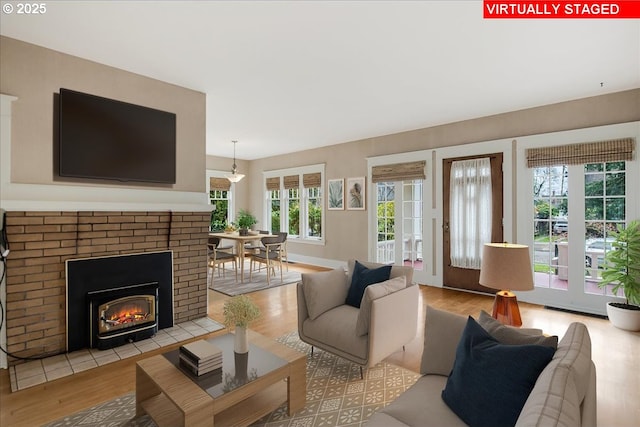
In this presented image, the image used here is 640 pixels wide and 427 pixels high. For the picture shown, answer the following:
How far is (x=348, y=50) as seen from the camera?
2975mm

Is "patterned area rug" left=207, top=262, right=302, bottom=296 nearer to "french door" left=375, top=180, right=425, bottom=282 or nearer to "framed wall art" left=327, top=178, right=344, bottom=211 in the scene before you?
"framed wall art" left=327, top=178, right=344, bottom=211

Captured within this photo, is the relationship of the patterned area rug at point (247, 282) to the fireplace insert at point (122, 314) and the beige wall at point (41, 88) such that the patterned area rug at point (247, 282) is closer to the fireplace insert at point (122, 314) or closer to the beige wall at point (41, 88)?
the fireplace insert at point (122, 314)

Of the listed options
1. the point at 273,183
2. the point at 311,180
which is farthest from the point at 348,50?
the point at 273,183

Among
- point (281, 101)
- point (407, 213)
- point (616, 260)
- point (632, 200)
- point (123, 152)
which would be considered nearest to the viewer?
point (123, 152)

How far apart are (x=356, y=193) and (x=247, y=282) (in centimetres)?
276

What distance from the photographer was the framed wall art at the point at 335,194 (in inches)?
273

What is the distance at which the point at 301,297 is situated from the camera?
2818 mm

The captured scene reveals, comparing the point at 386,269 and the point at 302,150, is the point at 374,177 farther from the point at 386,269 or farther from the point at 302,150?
the point at 386,269

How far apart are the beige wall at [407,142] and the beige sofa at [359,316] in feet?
9.90

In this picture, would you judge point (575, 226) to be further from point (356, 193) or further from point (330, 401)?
point (330, 401)

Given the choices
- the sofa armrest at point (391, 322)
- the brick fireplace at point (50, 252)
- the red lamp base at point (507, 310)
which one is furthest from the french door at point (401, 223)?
the brick fireplace at point (50, 252)

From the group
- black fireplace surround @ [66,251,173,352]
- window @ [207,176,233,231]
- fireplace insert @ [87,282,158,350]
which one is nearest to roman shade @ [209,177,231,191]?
window @ [207,176,233,231]

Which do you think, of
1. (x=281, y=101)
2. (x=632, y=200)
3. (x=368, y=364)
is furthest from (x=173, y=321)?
(x=632, y=200)

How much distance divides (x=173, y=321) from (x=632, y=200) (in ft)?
17.9
